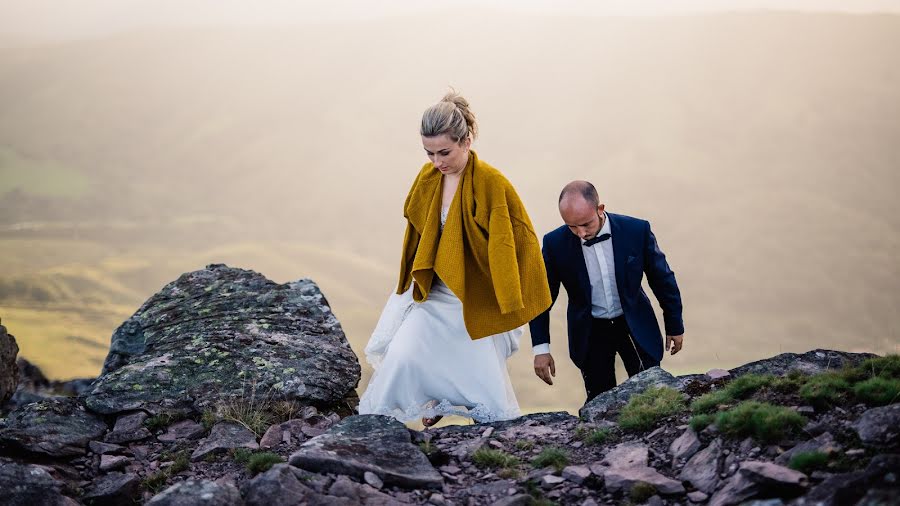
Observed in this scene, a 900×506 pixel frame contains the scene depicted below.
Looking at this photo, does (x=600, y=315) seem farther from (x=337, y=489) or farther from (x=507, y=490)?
(x=337, y=489)

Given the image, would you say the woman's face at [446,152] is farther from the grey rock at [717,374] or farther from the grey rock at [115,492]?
the grey rock at [115,492]

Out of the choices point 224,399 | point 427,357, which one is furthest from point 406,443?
point 224,399

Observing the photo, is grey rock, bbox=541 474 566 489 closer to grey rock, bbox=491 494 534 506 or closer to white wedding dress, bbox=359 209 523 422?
grey rock, bbox=491 494 534 506

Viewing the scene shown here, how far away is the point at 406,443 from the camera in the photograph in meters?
4.64

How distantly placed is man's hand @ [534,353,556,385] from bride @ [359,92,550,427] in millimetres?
272

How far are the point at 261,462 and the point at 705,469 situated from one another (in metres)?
2.45

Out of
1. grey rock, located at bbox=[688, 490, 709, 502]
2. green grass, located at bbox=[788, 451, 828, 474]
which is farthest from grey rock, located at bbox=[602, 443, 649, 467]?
green grass, located at bbox=[788, 451, 828, 474]

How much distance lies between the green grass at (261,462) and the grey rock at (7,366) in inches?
188

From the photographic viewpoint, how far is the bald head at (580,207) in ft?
17.6


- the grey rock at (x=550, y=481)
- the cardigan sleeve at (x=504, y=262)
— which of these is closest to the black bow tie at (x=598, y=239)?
the cardigan sleeve at (x=504, y=262)

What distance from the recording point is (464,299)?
5676 millimetres

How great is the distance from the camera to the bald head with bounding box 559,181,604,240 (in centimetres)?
538

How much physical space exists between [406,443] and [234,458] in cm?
112

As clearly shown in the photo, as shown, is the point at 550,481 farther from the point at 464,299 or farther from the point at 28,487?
the point at 28,487
